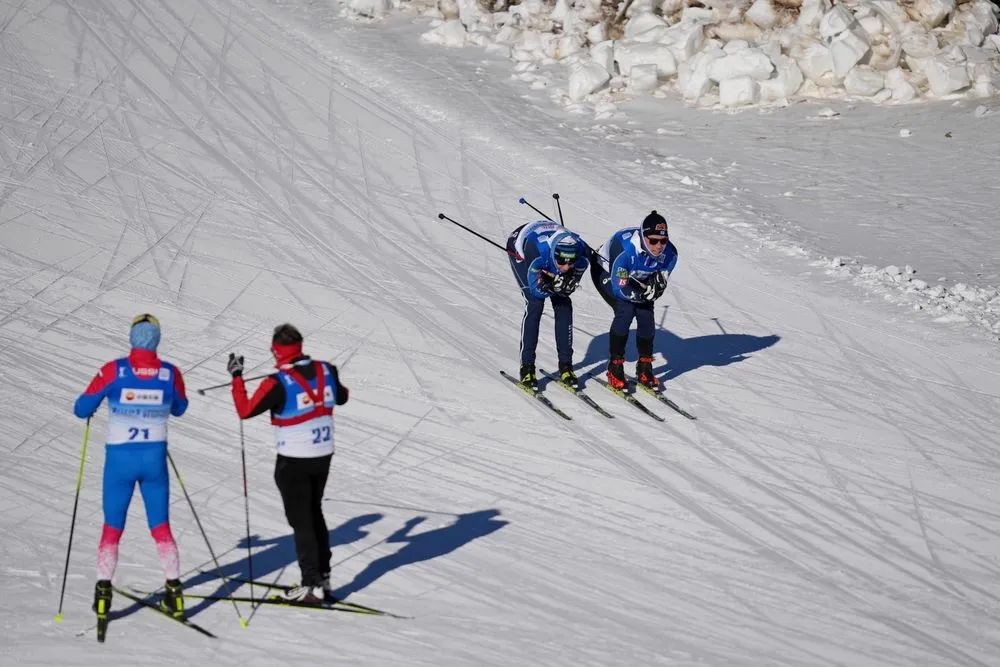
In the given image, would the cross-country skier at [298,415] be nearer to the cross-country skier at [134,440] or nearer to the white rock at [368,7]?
the cross-country skier at [134,440]

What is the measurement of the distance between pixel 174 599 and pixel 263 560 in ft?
3.11

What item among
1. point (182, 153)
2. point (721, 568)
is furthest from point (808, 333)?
point (182, 153)

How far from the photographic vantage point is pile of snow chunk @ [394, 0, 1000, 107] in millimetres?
19797

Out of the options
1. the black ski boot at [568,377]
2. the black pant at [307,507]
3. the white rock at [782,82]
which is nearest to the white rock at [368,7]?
the white rock at [782,82]

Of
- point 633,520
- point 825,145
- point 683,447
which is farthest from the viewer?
point 825,145

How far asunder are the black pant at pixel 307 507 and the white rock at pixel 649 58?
15.2 m

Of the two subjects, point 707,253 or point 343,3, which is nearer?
point 707,253

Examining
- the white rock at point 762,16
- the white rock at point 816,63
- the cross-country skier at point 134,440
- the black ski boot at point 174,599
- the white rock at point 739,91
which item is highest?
the white rock at point 762,16

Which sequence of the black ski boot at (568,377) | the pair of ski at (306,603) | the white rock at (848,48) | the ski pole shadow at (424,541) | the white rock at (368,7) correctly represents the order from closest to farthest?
the pair of ski at (306,603) → the ski pole shadow at (424,541) → the black ski boot at (568,377) → the white rock at (848,48) → the white rock at (368,7)

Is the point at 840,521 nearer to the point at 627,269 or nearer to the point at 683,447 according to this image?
the point at 683,447

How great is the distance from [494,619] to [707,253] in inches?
331

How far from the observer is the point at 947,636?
7.32 metres

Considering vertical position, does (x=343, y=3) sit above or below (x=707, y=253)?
above

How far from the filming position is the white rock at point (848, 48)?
1972 centimetres
